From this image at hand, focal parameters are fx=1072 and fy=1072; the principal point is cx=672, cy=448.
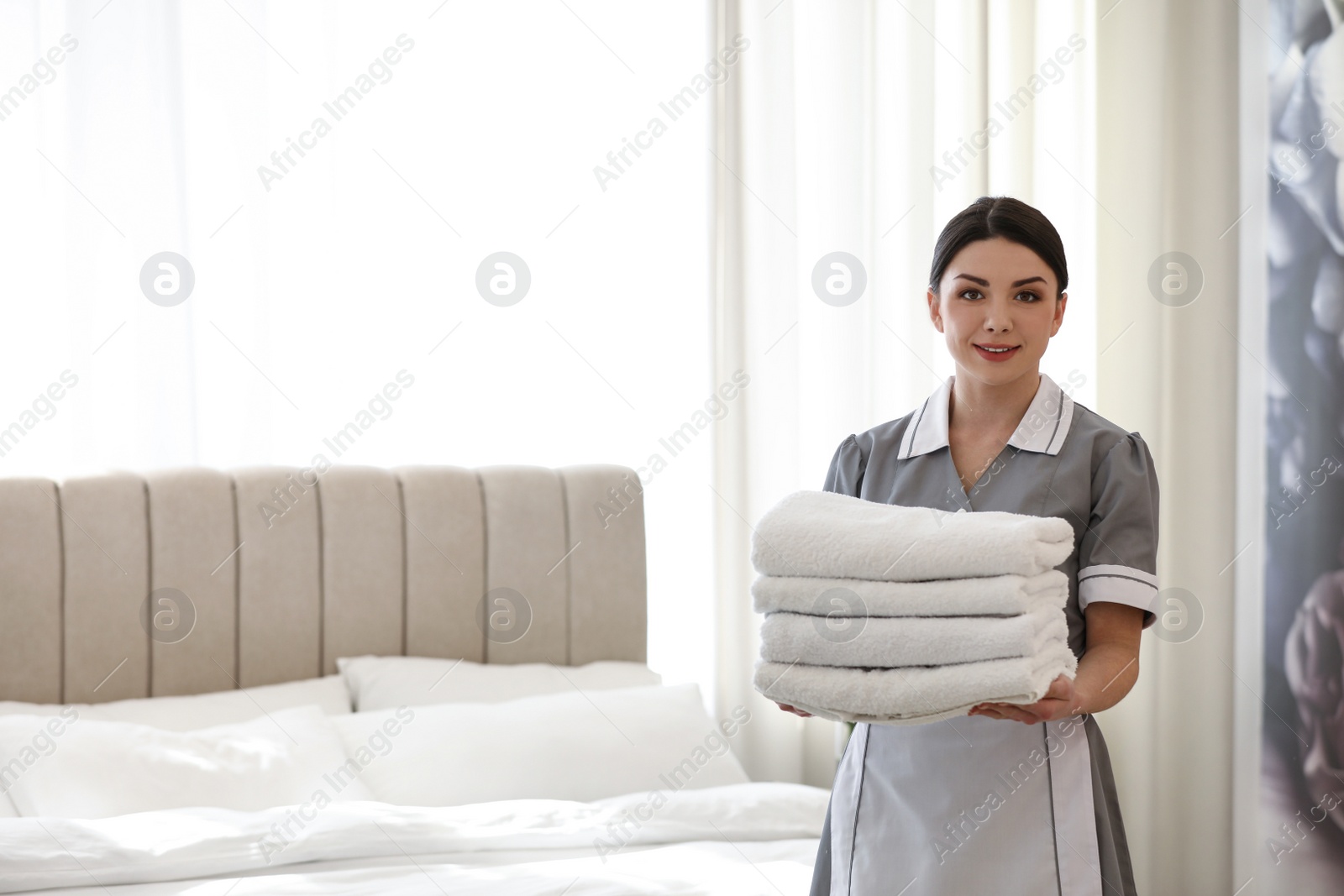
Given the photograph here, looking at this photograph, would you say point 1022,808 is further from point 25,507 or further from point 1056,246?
point 25,507

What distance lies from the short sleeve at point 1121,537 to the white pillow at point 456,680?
5.37ft

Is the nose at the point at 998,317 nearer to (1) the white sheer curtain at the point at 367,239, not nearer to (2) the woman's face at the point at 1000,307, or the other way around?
(2) the woman's face at the point at 1000,307

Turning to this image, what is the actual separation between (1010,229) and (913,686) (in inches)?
18.1

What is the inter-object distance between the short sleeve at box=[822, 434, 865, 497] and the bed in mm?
801

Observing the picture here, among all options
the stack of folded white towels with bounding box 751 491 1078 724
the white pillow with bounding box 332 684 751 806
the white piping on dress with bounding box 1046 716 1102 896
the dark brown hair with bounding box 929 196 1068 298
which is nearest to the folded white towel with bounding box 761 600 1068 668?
the stack of folded white towels with bounding box 751 491 1078 724

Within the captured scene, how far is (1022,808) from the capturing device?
1.03 metres

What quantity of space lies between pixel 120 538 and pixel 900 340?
198 cm

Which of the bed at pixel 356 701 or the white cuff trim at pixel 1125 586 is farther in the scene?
the bed at pixel 356 701

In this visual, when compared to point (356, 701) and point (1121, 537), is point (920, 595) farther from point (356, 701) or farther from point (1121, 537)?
point (356, 701)

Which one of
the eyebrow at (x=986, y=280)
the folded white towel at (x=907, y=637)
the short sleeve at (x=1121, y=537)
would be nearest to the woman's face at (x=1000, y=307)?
the eyebrow at (x=986, y=280)

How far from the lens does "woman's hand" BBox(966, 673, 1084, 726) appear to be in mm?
951

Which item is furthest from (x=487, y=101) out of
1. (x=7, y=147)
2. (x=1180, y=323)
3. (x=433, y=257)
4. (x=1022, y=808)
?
(x=1022, y=808)

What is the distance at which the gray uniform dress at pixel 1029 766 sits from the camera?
1021 millimetres

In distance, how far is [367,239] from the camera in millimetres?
2650
